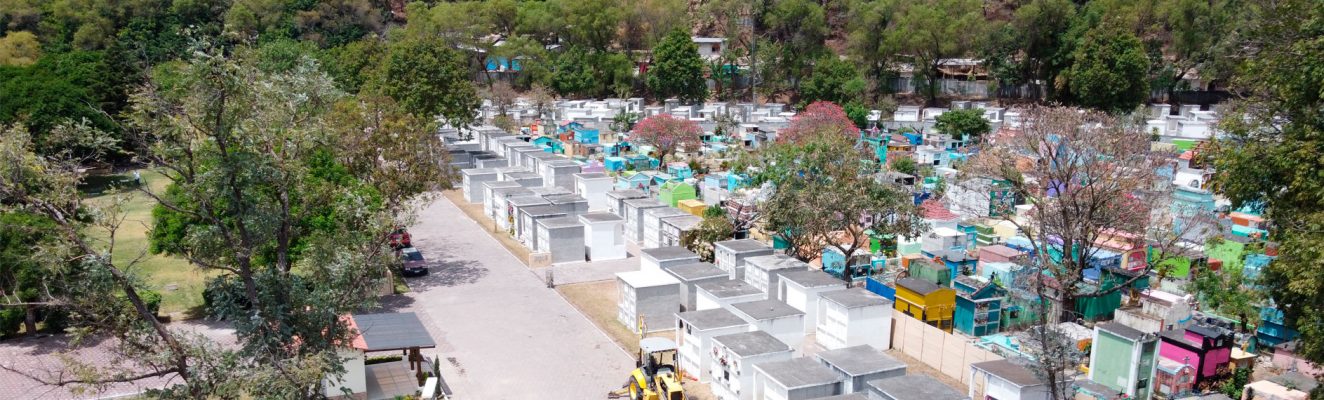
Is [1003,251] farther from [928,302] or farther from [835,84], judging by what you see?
[835,84]

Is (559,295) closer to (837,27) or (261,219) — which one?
(261,219)

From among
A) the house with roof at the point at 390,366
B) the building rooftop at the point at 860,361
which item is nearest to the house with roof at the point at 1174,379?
the building rooftop at the point at 860,361

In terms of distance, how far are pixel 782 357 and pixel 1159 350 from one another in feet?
21.8

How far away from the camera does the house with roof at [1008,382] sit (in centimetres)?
1395

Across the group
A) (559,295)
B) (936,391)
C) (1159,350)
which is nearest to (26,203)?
(936,391)

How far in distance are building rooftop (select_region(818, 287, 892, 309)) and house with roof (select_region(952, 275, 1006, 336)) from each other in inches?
83.4

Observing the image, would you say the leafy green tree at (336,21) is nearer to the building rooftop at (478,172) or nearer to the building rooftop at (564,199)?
the building rooftop at (478,172)

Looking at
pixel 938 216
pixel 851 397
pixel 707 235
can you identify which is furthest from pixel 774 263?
pixel 938 216

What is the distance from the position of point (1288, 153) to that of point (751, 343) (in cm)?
829

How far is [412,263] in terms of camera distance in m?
23.4

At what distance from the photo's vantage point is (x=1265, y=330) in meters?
18.1

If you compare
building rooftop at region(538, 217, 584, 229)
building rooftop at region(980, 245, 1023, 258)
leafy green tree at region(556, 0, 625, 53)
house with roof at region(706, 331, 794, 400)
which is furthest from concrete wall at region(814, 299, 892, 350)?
leafy green tree at region(556, 0, 625, 53)

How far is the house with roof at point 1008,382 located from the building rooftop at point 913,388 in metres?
1.00

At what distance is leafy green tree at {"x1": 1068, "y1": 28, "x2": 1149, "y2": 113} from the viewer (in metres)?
49.7
